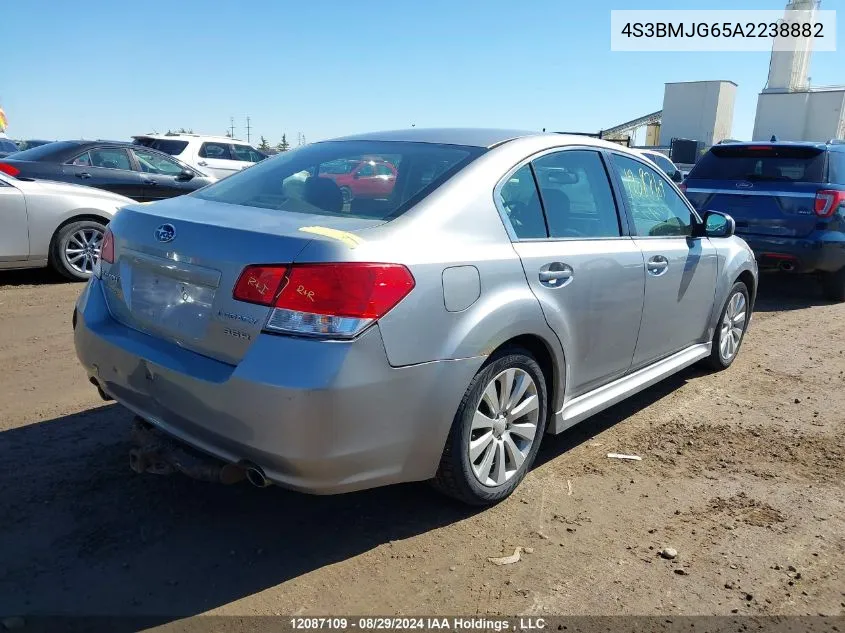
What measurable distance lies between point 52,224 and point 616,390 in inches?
237

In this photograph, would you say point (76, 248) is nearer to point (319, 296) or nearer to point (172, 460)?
point (172, 460)

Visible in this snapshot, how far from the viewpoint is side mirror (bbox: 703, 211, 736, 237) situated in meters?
4.63

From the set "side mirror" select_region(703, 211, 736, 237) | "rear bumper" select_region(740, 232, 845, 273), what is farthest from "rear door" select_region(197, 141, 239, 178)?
"side mirror" select_region(703, 211, 736, 237)

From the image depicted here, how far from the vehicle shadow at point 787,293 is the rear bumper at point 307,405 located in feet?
20.8

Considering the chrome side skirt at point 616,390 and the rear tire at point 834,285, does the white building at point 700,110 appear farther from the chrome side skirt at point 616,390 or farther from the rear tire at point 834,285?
the chrome side skirt at point 616,390

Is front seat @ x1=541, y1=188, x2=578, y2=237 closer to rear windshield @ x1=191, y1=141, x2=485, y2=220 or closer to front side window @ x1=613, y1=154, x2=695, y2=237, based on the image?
rear windshield @ x1=191, y1=141, x2=485, y2=220

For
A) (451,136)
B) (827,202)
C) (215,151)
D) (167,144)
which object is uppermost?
(451,136)

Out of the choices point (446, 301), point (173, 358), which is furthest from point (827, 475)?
point (173, 358)

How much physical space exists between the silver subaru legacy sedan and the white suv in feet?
37.4

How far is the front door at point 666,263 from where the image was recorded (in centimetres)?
399

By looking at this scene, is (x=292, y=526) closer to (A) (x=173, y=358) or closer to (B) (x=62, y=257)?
(A) (x=173, y=358)

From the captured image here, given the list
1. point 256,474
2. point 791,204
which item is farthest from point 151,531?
point 791,204

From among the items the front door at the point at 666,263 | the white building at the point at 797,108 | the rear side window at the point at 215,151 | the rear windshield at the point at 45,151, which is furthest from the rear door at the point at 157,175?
the white building at the point at 797,108

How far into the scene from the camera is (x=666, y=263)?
13.4 ft
